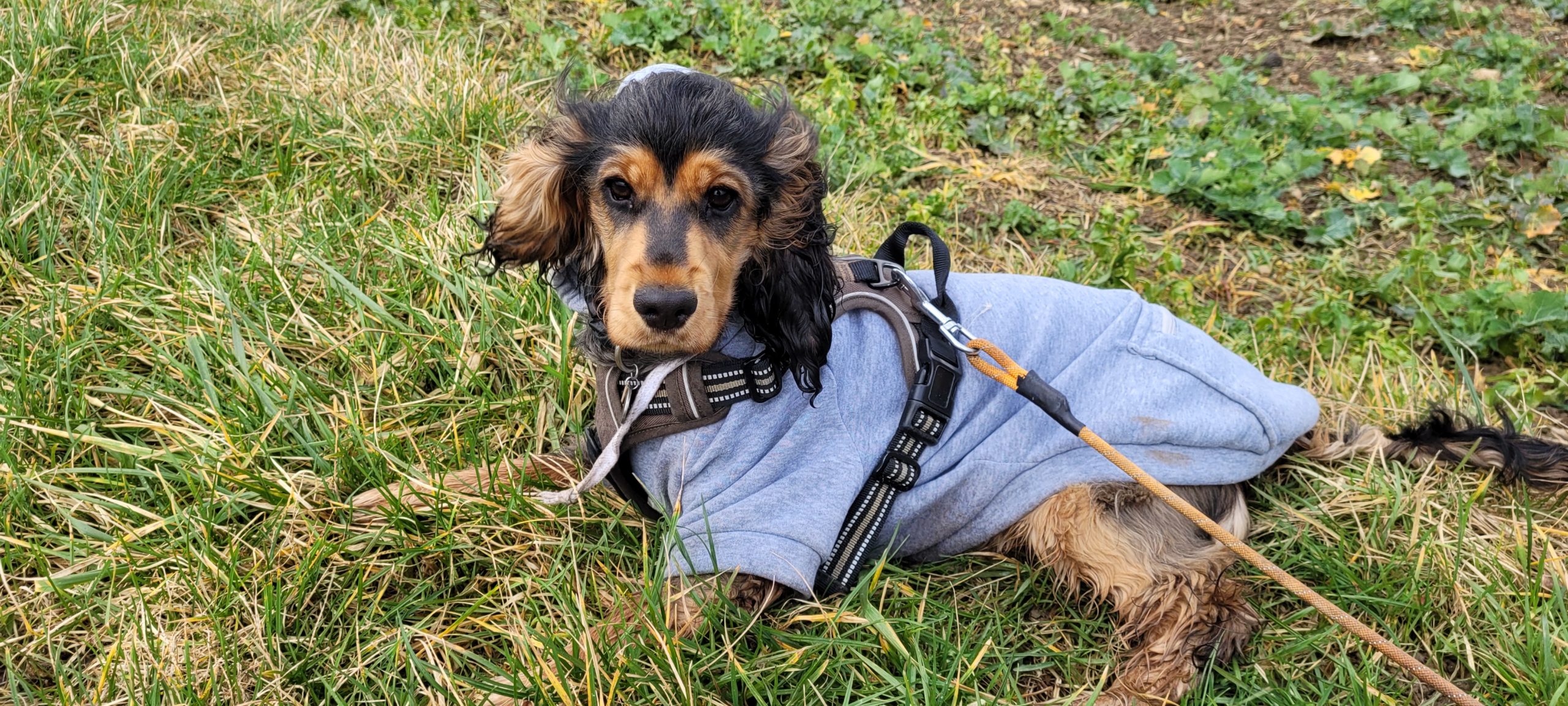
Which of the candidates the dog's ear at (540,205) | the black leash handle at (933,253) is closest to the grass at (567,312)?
the dog's ear at (540,205)

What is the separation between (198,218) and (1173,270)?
3.63 metres

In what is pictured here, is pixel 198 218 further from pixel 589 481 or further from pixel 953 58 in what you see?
pixel 953 58

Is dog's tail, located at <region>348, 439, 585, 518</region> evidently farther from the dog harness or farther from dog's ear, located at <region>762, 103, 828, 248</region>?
dog's ear, located at <region>762, 103, 828, 248</region>

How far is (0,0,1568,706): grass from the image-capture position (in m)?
2.28

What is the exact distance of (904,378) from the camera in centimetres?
243

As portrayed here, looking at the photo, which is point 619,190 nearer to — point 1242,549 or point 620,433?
point 620,433

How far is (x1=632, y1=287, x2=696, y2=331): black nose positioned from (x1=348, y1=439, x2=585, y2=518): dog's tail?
792 millimetres

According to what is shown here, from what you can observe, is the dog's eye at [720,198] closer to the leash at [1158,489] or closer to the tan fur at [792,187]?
the tan fur at [792,187]

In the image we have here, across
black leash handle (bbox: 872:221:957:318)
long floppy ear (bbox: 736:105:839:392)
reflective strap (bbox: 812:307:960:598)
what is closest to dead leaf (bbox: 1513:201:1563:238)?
black leash handle (bbox: 872:221:957:318)

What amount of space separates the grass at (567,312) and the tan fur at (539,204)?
1.93 feet

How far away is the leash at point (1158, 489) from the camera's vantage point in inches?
79.4

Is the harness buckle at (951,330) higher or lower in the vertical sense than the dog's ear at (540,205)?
lower

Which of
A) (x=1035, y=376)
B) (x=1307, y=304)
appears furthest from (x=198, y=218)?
(x=1307, y=304)

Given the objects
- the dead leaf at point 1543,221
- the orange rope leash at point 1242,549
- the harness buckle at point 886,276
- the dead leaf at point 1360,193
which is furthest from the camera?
the dead leaf at point 1360,193
